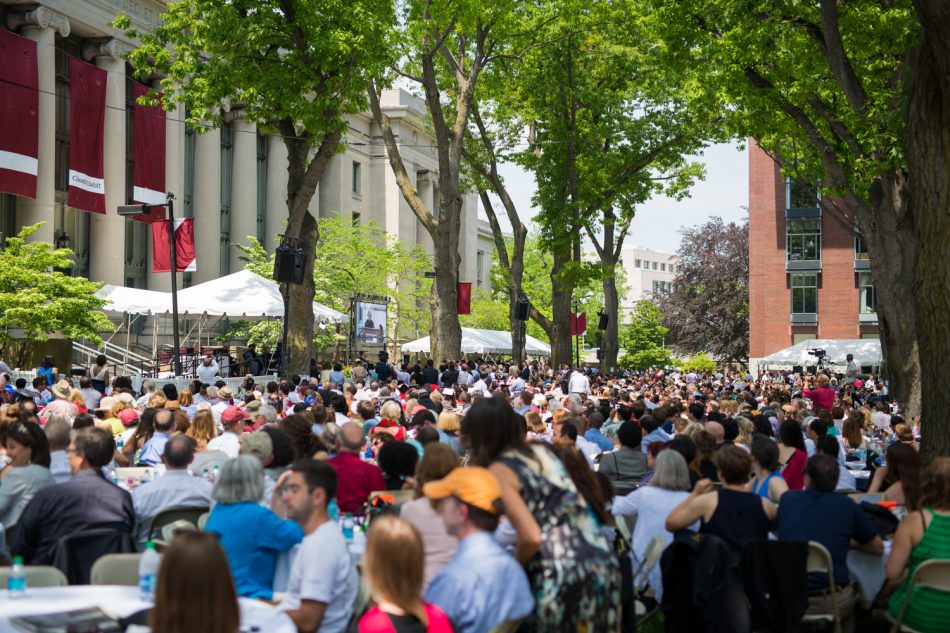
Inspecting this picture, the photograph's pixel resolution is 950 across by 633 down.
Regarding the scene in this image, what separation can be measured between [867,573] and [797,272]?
60.8 metres

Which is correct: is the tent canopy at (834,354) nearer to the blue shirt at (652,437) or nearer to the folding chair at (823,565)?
the blue shirt at (652,437)

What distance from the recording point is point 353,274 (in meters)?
53.5

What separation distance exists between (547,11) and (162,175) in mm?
15238

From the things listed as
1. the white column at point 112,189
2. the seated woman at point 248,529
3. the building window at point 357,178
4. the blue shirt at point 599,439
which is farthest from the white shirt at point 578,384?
the building window at point 357,178

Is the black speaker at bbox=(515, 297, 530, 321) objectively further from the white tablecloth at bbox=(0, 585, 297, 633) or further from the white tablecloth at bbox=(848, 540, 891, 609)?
the white tablecloth at bbox=(0, 585, 297, 633)

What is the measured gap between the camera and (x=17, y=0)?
34.5 meters

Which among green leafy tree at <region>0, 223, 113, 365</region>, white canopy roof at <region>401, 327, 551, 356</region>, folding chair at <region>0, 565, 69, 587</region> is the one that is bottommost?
folding chair at <region>0, 565, 69, 587</region>

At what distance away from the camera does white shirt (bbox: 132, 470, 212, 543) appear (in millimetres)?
7559

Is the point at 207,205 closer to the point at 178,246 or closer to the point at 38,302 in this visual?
the point at 178,246

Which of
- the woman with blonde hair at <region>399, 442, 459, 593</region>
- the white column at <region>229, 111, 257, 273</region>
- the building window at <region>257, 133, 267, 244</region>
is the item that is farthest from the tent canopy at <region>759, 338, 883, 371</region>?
the woman with blonde hair at <region>399, 442, 459, 593</region>

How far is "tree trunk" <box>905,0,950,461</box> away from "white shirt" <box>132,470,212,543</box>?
6822mm

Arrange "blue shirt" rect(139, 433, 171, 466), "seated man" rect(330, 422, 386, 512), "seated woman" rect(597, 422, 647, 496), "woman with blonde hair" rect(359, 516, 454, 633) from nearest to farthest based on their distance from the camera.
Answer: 1. "woman with blonde hair" rect(359, 516, 454, 633)
2. "seated man" rect(330, 422, 386, 512)
3. "seated woman" rect(597, 422, 647, 496)
4. "blue shirt" rect(139, 433, 171, 466)

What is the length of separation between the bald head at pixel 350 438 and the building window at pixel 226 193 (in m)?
43.9

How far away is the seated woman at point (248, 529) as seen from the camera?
5.95 m
